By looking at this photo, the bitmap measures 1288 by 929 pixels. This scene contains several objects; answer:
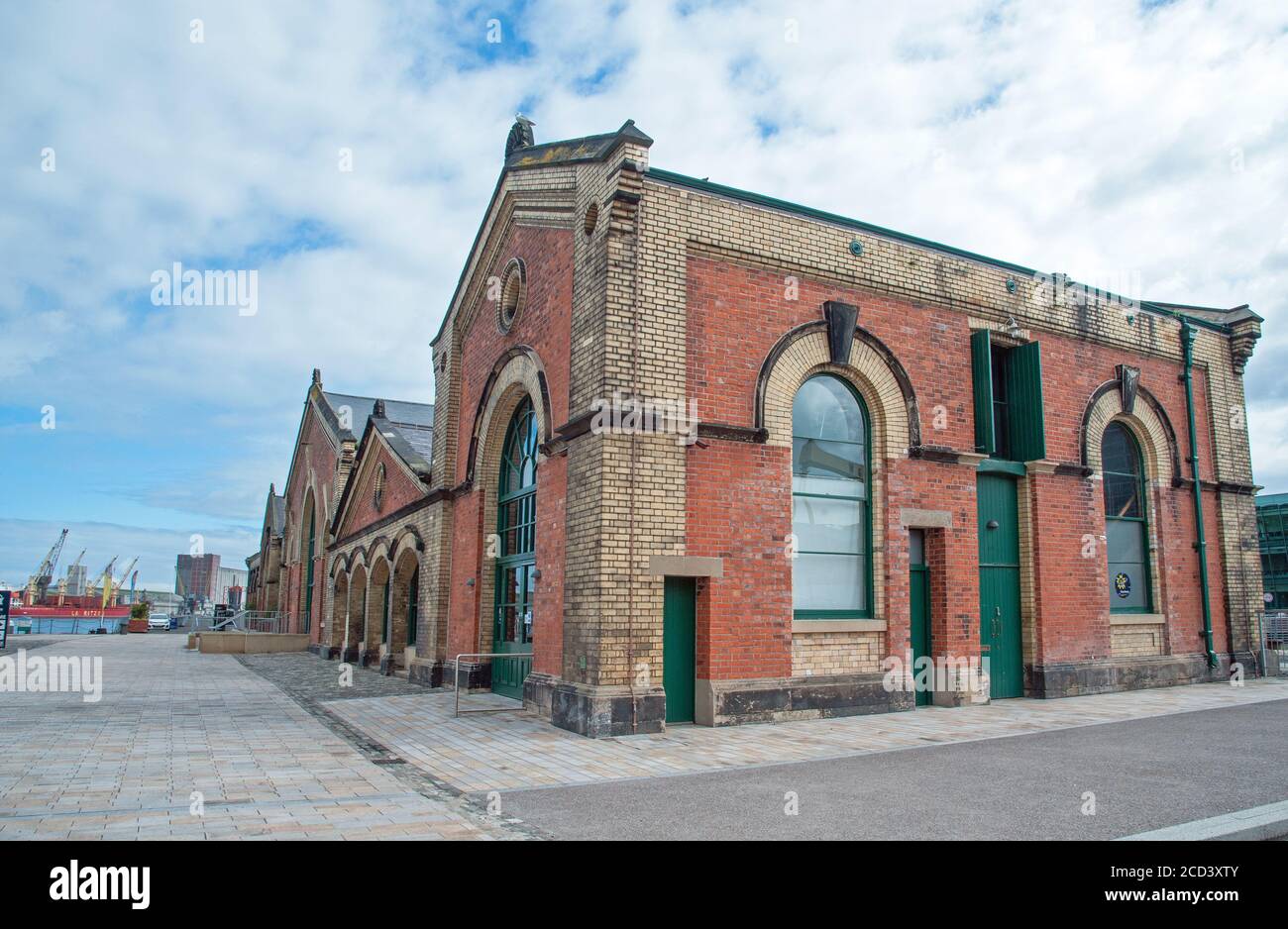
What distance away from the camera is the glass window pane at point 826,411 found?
452 inches

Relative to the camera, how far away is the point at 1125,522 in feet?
47.8

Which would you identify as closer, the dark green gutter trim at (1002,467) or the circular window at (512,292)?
the dark green gutter trim at (1002,467)

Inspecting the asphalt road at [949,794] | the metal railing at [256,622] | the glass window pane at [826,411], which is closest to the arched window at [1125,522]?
the glass window pane at [826,411]

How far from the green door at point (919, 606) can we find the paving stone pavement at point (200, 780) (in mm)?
7417

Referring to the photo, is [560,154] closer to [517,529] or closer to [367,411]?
[517,529]

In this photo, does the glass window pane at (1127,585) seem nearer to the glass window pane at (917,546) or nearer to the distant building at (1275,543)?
the glass window pane at (917,546)

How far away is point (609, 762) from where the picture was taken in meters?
7.81

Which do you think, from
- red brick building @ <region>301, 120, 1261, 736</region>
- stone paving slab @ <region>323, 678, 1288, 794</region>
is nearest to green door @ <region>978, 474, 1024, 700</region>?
red brick building @ <region>301, 120, 1261, 736</region>

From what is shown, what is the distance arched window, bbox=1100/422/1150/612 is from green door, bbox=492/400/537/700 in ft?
30.9

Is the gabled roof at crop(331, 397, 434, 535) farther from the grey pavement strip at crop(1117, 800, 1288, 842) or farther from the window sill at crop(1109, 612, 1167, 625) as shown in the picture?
the grey pavement strip at crop(1117, 800, 1288, 842)
